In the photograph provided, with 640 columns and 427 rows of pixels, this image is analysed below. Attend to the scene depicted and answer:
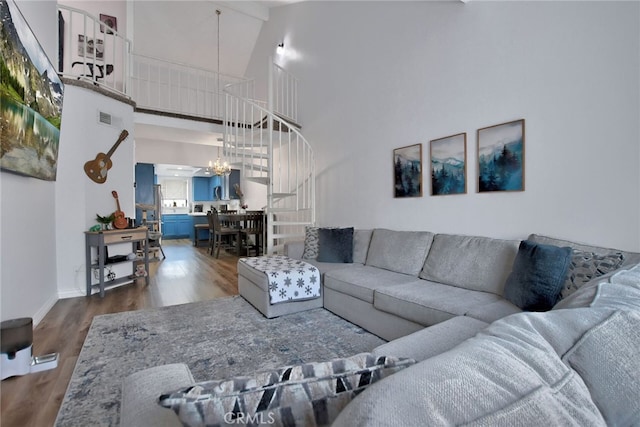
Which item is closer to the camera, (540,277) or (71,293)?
(540,277)

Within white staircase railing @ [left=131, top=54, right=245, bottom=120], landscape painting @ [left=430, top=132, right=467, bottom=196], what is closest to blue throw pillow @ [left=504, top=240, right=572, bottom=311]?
landscape painting @ [left=430, top=132, right=467, bottom=196]

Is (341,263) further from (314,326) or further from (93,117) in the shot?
(93,117)

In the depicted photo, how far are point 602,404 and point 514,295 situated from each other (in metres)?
1.54

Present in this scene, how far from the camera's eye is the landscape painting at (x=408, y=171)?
325 centimetres

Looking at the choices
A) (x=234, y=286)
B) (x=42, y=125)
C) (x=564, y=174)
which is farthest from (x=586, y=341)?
(x=234, y=286)

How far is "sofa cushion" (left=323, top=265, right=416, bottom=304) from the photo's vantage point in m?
2.53

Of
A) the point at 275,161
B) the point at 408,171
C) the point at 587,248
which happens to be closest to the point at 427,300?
the point at 587,248

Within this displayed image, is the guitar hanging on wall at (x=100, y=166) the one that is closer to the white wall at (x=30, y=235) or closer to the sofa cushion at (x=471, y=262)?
the white wall at (x=30, y=235)

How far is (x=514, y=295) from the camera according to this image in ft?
6.26

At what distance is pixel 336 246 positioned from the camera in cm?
346

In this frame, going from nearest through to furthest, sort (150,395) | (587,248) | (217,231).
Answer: (150,395), (587,248), (217,231)

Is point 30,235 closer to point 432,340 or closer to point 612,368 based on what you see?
point 432,340

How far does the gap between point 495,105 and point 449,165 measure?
64 centimetres

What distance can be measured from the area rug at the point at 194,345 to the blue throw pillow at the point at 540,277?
1.07m
